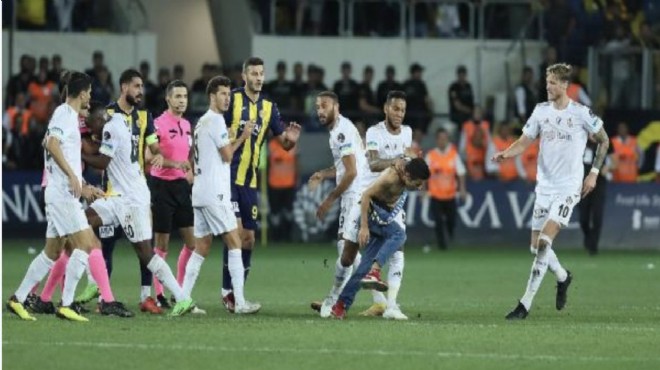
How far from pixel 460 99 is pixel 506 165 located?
224 cm

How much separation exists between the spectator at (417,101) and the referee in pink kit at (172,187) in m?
14.8

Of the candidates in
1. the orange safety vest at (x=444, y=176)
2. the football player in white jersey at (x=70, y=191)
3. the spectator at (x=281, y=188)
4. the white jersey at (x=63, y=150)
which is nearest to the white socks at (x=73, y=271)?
the football player in white jersey at (x=70, y=191)

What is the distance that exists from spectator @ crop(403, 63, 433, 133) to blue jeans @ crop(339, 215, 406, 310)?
16.4 metres

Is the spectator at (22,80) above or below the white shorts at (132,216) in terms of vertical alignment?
above

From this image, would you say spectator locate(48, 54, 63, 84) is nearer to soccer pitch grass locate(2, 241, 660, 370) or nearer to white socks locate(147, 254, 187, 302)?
soccer pitch grass locate(2, 241, 660, 370)

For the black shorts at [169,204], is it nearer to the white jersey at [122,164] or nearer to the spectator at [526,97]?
the white jersey at [122,164]

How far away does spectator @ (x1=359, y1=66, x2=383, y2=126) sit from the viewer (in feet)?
105

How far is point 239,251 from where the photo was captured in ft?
55.3

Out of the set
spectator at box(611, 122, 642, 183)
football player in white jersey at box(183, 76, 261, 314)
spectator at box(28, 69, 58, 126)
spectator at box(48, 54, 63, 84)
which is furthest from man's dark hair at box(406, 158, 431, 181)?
spectator at box(48, 54, 63, 84)

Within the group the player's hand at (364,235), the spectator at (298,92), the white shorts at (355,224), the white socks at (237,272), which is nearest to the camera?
the player's hand at (364,235)

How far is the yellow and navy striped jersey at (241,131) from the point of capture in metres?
17.6

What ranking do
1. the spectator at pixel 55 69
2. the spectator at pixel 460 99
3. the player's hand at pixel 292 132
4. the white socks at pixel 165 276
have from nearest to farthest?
the white socks at pixel 165 276 → the player's hand at pixel 292 132 → the spectator at pixel 55 69 → the spectator at pixel 460 99

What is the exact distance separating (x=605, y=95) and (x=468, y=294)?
→ 1348cm

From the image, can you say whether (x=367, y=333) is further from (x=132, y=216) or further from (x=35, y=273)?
(x=35, y=273)
